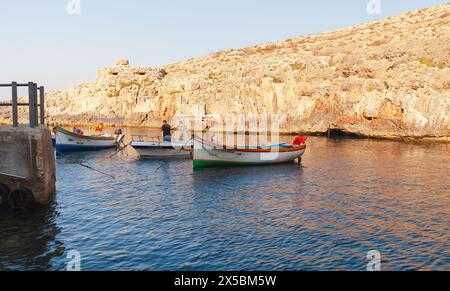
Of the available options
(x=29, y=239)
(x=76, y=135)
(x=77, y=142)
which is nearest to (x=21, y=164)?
(x=29, y=239)

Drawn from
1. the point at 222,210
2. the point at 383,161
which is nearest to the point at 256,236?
the point at 222,210

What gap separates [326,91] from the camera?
70.1 m

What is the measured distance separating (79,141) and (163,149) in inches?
449

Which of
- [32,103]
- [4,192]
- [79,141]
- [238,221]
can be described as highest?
[32,103]

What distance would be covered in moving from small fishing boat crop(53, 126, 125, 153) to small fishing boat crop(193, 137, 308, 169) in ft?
60.6

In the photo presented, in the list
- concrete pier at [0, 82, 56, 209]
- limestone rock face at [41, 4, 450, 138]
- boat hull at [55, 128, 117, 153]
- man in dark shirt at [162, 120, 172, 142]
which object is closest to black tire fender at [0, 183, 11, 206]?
concrete pier at [0, 82, 56, 209]

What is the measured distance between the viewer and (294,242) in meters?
16.9

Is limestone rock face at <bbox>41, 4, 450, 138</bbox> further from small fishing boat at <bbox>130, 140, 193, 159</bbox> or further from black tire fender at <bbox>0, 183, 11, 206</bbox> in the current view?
black tire fender at <bbox>0, 183, 11, 206</bbox>

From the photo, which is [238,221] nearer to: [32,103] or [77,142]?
[32,103]

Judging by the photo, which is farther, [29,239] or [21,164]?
[21,164]

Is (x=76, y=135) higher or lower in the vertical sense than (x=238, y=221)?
higher

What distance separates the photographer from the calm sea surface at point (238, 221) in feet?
49.6

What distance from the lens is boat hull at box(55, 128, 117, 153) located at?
46688 millimetres

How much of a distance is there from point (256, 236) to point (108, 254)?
6054 mm
